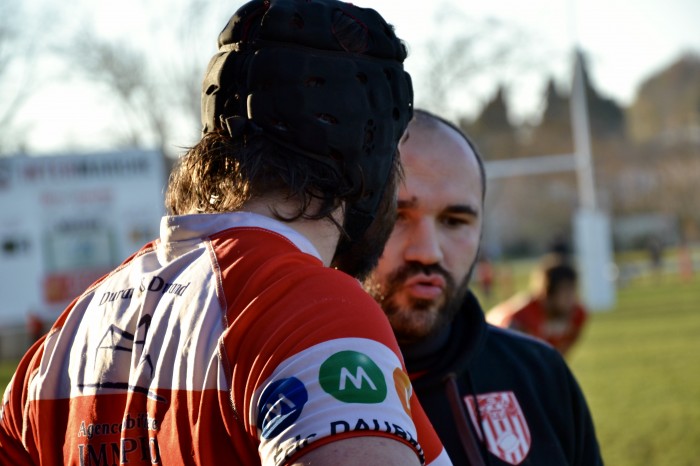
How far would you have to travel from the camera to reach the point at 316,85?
5.12ft

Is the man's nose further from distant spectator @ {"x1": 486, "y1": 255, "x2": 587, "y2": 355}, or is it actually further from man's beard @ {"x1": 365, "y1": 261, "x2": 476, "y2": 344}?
distant spectator @ {"x1": 486, "y1": 255, "x2": 587, "y2": 355}

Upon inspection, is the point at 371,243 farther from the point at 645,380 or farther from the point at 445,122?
the point at 645,380

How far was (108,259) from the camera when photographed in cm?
1984

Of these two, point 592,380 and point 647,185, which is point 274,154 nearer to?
point 592,380

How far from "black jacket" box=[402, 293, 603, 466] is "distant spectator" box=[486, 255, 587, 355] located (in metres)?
4.59

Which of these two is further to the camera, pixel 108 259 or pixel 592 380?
pixel 108 259

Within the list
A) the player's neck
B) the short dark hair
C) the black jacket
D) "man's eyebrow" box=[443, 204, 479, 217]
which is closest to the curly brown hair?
the player's neck

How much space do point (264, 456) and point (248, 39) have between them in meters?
0.71

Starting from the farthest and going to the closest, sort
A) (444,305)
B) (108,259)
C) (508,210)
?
(508,210)
(108,259)
(444,305)

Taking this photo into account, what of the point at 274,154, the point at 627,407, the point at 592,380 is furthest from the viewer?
the point at 592,380

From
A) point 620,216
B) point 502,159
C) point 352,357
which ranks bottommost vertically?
point 620,216

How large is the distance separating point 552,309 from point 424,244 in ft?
17.7

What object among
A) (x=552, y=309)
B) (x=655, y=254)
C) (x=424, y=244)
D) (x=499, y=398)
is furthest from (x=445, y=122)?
(x=655, y=254)

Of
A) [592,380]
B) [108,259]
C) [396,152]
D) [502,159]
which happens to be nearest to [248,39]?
[396,152]
